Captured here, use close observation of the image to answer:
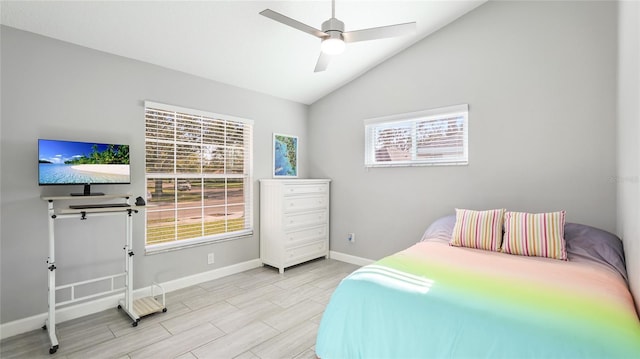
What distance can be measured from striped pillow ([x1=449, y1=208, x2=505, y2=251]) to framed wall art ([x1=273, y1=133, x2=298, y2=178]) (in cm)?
253

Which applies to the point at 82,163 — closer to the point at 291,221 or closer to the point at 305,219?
the point at 291,221

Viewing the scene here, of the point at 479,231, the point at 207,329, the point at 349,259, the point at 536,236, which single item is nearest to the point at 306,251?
the point at 349,259

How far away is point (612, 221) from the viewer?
2.63 meters

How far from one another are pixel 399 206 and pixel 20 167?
3754 mm

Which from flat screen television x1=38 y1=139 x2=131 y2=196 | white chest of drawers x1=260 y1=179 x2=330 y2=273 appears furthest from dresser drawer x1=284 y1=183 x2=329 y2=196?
flat screen television x1=38 y1=139 x2=131 y2=196

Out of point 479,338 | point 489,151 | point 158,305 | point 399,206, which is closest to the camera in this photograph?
point 479,338

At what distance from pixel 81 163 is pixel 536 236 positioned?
3817 mm

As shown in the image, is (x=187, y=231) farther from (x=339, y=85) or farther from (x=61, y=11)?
(x=339, y=85)

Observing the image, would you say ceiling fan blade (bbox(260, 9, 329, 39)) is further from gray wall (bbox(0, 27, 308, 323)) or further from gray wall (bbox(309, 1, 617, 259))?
gray wall (bbox(309, 1, 617, 259))

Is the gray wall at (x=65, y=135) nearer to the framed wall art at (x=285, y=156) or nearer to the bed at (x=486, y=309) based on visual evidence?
the framed wall art at (x=285, y=156)

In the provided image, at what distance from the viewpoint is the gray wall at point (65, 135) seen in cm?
237

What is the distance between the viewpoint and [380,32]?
2309 mm

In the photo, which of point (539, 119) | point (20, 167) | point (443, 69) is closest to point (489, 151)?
point (539, 119)

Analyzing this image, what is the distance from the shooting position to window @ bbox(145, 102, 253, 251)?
10.6 ft
